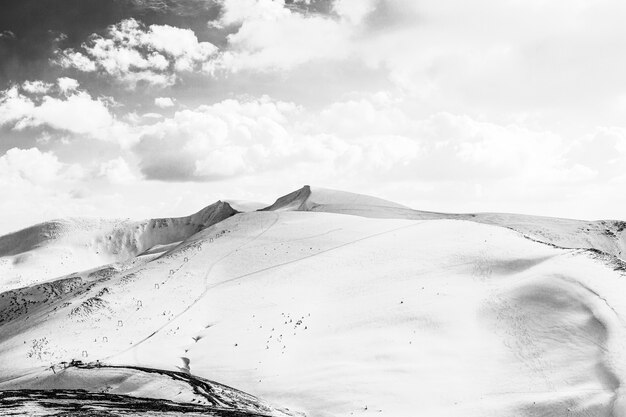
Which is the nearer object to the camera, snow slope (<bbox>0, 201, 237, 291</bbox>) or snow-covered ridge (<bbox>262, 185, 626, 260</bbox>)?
snow-covered ridge (<bbox>262, 185, 626, 260</bbox>)

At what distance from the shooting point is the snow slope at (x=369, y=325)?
18781 mm

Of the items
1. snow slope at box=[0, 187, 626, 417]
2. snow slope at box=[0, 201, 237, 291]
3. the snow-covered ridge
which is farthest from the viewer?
snow slope at box=[0, 201, 237, 291]

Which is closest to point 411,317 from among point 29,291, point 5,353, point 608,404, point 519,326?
point 519,326

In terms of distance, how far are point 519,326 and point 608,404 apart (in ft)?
21.0

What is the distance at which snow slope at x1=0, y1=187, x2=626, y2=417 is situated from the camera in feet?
61.6

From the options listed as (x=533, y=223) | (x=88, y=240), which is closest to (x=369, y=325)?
(x=533, y=223)

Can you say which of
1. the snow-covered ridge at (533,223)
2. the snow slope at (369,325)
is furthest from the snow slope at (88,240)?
the snow slope at (369,325)

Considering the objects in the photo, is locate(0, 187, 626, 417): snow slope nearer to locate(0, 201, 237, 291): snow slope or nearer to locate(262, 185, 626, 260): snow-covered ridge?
locate(262, 185, 626, 260): snow-covered ridge

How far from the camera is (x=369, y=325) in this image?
2508cm

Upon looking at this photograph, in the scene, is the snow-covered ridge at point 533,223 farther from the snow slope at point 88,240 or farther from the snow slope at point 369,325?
the snow slope at point 88,240

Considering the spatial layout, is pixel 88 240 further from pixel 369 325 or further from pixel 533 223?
pixel 369 325

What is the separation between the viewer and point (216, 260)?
3878cm

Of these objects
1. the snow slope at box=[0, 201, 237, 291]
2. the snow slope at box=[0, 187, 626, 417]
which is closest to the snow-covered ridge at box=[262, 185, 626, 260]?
the snow slope at box=[0, 187, 626, 417]

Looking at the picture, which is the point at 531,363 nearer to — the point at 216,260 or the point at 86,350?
the point at 86,350
